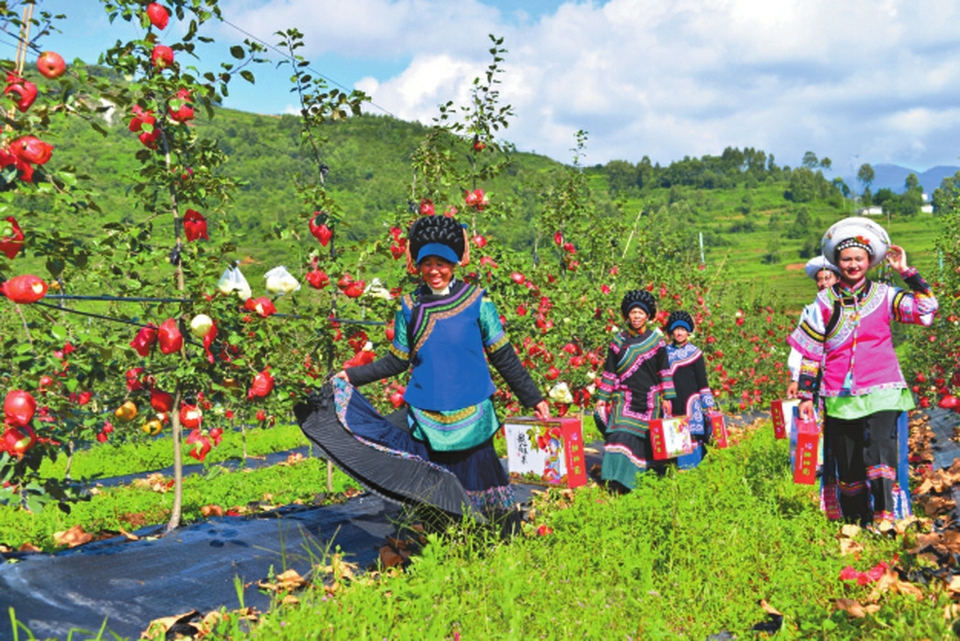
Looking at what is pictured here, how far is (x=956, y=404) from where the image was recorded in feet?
20.7

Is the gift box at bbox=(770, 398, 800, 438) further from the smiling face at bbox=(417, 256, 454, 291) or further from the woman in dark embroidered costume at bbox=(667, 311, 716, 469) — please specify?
the smiling face at bbox=(417, 256, 454, 291)

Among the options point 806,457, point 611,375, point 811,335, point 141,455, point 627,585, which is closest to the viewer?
point 627,585

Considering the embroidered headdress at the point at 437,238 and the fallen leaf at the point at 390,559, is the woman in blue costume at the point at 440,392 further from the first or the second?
the fallen leaf at the point at 390,559

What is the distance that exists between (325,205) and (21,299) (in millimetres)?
2888

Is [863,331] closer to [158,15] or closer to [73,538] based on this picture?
[158,15]

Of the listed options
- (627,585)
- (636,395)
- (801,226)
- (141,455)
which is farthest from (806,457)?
(801,226)

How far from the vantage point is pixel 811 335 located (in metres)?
4.65

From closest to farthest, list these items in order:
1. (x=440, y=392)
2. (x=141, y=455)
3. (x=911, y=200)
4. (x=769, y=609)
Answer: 1. (x=769, y=609)
2. (x=440, y=392)
3. (x=141, y=455)
4. (x=911, y=200)

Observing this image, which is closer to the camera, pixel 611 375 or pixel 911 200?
pixel 611 375

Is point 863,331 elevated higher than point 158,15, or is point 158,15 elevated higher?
point 158,15

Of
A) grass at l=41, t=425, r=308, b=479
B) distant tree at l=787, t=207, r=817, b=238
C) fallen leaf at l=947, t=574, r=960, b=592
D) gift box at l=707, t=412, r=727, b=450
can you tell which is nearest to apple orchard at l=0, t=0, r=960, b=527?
gift box at l=707, t=412, r=727, b=450

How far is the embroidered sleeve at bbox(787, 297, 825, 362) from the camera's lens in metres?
4.62

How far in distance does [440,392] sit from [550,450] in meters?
0.79

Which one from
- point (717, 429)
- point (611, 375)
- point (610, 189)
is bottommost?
point (717, 429)
